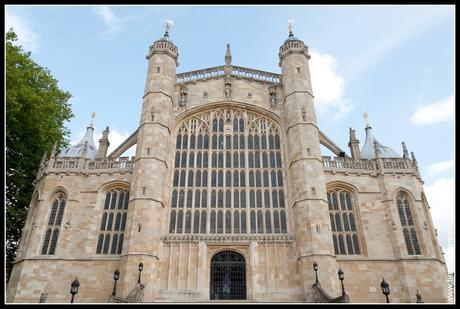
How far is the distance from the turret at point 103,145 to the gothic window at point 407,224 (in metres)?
18.1

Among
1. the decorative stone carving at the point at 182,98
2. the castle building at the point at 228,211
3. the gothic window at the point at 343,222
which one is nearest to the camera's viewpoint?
the castle building at the point at 228,211

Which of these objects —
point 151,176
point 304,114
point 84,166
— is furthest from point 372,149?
point 84,166

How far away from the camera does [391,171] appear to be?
21172 mm

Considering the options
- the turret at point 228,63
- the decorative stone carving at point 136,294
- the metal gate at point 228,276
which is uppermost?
the turret at point 228,63

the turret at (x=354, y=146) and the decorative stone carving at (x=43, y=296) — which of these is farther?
the turret at (x=354, y=146)

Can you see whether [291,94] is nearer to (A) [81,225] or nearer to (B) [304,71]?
(B) [304,71]

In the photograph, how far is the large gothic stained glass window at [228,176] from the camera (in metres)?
19.7

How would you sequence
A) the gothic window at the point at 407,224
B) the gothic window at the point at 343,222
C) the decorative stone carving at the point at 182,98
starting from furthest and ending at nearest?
the decorative stone carving at the point at 182,98 < the gothic window at the point at 343,222 < the gothic window at the point at 407,224

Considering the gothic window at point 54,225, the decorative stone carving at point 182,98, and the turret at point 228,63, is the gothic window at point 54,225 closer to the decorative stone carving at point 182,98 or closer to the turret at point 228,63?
the decorative stone carving at point 182,98

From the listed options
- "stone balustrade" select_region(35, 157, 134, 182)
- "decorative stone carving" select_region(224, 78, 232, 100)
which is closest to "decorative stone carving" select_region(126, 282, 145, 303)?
"stone balustrade" select_region(35, 157, 134, 182)

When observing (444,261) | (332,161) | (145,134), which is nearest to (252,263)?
(332,161)

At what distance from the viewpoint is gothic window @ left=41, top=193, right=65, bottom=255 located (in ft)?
61.9

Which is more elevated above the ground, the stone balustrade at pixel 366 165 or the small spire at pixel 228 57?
the small spire at pixel 228 57

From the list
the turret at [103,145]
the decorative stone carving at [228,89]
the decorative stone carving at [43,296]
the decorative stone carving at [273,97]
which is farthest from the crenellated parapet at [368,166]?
the decorative stone carving at [43,296]
